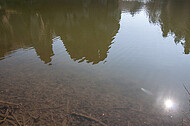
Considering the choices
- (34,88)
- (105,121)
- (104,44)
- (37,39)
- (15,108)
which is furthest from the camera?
(37,39)

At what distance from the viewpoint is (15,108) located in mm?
6797

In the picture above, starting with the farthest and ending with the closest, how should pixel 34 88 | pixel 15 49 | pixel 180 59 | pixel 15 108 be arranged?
pixel 15 49 → pixel 180 59 → pixel 34 88 → pixel 15 108

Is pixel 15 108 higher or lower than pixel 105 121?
higher

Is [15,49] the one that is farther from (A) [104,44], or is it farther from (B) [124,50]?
(B) [124,50]

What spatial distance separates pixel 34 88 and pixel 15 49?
741 cm

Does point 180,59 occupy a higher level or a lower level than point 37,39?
lower

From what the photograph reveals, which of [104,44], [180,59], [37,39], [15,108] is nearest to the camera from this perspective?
[15,108]

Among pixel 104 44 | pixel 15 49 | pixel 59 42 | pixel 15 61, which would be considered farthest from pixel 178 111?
pixel 15 49

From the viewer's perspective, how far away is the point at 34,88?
27.5 ft

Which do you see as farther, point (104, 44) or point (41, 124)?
point (104, 44)

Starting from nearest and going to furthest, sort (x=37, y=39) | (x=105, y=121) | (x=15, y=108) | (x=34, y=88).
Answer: (x=105, y=121) → (x=15, y=108) → (x=34, y=88) → (x=37, y=39)

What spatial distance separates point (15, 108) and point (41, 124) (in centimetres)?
163

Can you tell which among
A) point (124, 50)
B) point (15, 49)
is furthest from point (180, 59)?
point (15, 49)

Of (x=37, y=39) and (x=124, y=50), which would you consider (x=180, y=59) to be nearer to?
(x=124, y=50)
